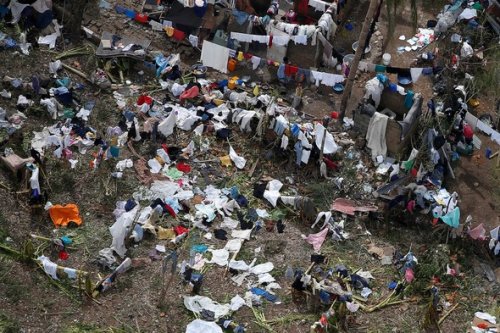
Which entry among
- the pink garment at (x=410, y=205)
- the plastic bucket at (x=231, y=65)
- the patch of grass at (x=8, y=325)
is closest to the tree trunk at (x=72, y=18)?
the plastic bucket at (x=231, y=65)

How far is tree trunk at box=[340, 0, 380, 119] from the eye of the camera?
1464 centimetres

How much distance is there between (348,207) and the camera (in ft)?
45.0

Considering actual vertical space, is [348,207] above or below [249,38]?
below

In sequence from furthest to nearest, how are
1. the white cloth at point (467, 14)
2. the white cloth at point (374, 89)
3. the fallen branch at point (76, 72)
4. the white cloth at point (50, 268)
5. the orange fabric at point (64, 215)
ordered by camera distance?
the white cloth at point (467, 14) < the fallen branch at point (76, 72) < the white cloth at point (374, 89) < the orange fabric at point (64, 215) < the white cloth at point (50, 268)

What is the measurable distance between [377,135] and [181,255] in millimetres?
5083

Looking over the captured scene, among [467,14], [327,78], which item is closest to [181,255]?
[327,78]

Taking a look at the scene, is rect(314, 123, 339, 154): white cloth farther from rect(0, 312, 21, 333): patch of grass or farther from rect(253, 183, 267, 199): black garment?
rect(0, 312, 21, 333): patch of grass

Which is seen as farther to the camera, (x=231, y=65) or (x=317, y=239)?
(x=231, y=65)

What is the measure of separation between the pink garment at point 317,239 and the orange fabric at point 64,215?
162 inches

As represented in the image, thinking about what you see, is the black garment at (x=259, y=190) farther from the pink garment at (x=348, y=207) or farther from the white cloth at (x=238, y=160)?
the pink garment at (x=348, y=207)

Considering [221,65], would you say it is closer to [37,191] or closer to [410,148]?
[410,148]

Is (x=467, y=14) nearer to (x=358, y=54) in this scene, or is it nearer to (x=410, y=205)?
(x=358, y=54)

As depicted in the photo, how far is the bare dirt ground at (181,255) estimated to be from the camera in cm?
1130

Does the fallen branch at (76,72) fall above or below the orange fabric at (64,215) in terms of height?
above
